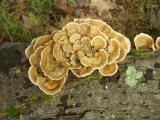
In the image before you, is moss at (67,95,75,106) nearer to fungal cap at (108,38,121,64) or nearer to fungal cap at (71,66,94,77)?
fungal cap at (71,66,94,77)

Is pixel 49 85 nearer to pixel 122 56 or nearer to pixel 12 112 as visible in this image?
pixel 12 112

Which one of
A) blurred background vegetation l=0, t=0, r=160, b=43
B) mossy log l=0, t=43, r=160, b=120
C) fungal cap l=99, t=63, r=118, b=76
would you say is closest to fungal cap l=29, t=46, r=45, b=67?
mossy log l=0, t=43, r=160, b=120

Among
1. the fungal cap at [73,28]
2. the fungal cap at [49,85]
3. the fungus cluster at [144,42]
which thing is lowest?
the fungal cap at [49,85]

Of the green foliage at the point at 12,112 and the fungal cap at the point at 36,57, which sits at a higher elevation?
the fungal cap at the point at 36,57

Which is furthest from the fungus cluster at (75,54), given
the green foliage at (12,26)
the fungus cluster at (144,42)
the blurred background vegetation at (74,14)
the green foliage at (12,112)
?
the blurred background vegetation at (74,14)

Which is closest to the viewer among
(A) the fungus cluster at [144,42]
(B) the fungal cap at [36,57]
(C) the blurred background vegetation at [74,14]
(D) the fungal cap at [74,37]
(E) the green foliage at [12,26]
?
(D) the fungal cap at [74,37]

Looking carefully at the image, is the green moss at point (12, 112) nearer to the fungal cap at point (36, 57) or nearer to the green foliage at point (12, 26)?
the fungal cap at point (36, 57)
